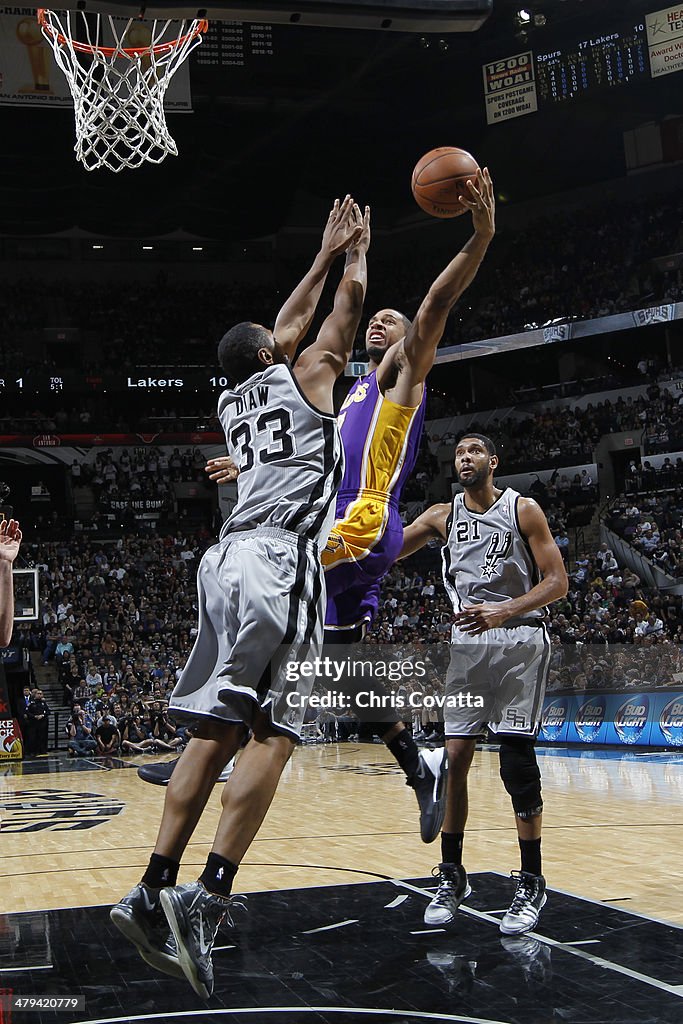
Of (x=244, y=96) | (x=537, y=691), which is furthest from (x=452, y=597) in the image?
(x=244, y=96)

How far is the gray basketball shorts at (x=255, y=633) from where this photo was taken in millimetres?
3539

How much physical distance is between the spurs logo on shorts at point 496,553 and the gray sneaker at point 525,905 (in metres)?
1.52

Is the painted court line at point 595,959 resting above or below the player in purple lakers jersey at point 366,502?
below

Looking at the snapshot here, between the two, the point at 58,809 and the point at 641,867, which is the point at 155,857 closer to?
the point at 641,867

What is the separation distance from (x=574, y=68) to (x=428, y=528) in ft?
66.3

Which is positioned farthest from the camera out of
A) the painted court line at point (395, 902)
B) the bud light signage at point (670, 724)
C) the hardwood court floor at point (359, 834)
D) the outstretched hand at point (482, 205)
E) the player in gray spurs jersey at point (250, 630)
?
the bud light signage at point (670, 724)

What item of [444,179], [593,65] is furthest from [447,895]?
[593,65]

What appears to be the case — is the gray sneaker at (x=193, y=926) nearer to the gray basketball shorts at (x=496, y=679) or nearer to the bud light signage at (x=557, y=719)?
the gray basketball shorts at (x=496, y=679)

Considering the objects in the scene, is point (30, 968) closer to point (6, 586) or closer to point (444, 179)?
point (6, 586)


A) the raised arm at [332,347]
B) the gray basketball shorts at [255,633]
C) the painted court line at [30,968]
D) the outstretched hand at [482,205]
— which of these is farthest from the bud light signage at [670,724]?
the gray basketball shorts at [255,633]

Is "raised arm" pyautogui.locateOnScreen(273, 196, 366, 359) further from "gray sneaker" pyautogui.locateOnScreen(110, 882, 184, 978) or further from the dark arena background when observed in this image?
"gray sneaker" pyautogui.locateOnScreen(110, 882, 184, 978)

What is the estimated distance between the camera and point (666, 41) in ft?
69.9

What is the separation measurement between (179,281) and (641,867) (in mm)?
27318

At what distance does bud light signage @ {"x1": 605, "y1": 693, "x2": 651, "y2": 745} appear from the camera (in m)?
14.7
